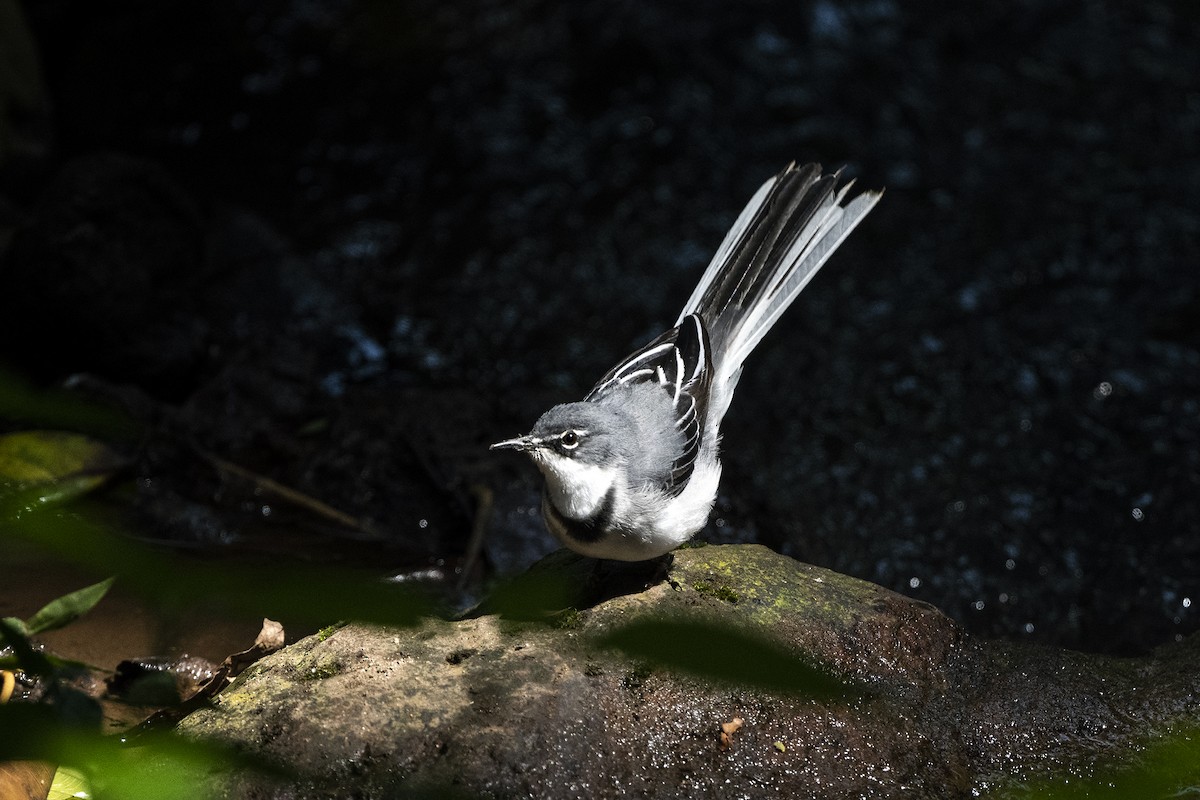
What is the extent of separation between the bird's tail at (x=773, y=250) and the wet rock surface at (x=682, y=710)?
4.22ft

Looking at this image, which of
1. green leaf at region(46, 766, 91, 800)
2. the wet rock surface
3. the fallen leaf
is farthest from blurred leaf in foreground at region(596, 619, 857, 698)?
green leaf at region(46, 766, 91, 800)

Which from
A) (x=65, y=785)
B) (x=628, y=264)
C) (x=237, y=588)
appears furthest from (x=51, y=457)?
(x=237, y=588)

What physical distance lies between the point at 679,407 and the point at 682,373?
0.18 m

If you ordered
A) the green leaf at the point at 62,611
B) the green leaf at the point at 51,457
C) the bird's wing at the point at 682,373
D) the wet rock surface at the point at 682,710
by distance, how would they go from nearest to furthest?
the green leaf at the point at 62,611 < the wet rock surface at the point at 682,710 < the bird's wing at the point at 682,373 < the green leaf at the point at 51,457

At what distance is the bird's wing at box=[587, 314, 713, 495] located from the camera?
13.4ft

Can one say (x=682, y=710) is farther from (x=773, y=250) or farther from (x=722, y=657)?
(x=722, y=657)

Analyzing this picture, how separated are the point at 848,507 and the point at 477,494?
7.05 feet

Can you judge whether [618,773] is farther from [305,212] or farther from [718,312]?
[305,212]

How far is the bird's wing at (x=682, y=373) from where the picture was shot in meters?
4.07

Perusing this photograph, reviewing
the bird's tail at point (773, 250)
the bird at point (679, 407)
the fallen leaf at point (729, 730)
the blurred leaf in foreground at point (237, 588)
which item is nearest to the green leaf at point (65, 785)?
the bird at point (679, 407)

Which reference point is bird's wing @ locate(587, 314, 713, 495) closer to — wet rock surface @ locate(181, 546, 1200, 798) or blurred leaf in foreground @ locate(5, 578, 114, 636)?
wet rock surface @ locate(181, 546, 1200, 798)

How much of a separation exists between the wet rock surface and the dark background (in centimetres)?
193

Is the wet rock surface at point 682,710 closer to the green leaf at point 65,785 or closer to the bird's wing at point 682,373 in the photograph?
the green leaf at point 65,785

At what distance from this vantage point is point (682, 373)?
4.19 m
